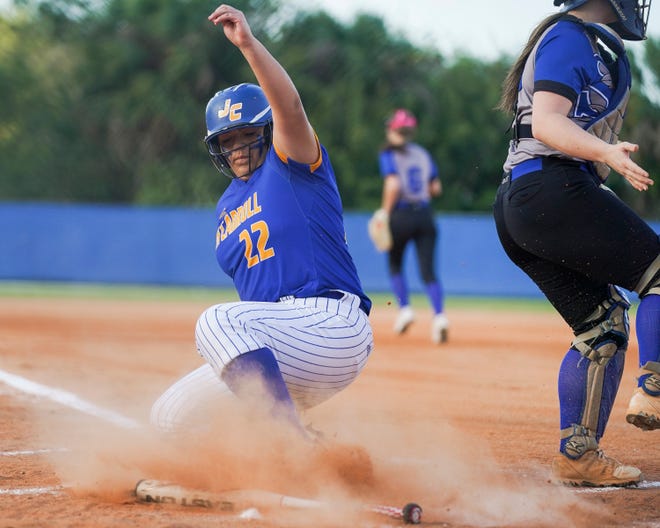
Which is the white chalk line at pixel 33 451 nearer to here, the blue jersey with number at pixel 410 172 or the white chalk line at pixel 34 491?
the white chalk line at pixel 34 491

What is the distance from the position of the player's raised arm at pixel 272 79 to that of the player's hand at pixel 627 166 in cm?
110

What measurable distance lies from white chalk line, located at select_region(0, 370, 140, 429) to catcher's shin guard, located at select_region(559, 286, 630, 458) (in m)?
2.22

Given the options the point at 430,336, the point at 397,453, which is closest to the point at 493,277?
the point at 430,336

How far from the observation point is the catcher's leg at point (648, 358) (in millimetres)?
3572

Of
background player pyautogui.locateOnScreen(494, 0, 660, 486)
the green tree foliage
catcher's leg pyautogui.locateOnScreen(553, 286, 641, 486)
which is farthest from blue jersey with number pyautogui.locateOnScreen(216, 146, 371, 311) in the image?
the green tree foliage

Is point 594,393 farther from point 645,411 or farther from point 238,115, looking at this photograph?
point 238,115

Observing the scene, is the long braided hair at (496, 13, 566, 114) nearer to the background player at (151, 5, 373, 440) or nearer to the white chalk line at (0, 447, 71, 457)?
the background player at (151, 5, 373, 440)

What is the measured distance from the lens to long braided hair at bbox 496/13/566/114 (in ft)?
12.9

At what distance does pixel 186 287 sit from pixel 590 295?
15516 mm

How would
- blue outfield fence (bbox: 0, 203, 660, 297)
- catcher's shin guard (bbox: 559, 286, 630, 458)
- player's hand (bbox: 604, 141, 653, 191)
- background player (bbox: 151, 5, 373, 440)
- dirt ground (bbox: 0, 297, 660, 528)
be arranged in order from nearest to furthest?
player's hand (bbox: 604, 141, 653, 191), dirt ground (bbox: 0, 297, 660, 528), background player (bbox: 151, 5, 373, 440), catcher's shin guard (bbox: 559, 286, 630, 458), blue outfield fence (bbox: 0, 203, 660, 297)

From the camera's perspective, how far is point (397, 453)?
4461mm

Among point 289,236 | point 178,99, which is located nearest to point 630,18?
point 289,236

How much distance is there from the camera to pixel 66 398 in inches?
242

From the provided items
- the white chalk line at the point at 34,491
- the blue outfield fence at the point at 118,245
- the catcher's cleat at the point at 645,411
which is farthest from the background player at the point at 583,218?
the blue outfield fence at the point at 118,245
